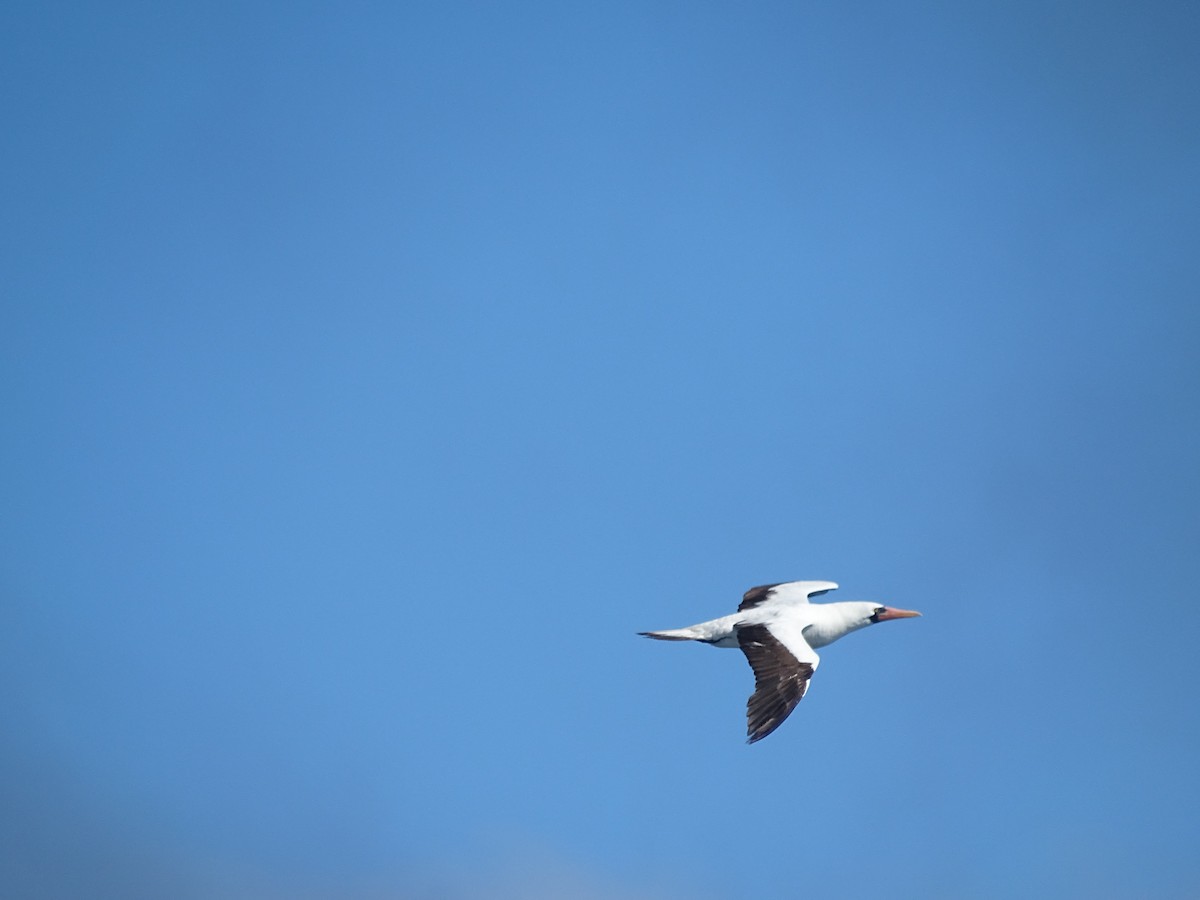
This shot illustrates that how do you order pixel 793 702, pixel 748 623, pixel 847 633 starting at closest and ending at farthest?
pixel 793 702
pixel 748 623
pixel 847 633

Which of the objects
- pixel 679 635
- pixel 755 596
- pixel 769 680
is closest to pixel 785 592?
pixel 755 596

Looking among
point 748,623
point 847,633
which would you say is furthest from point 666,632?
point 847,633

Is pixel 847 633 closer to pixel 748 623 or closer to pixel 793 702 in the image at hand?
pixel 748 623

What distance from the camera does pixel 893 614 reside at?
36.4 metres

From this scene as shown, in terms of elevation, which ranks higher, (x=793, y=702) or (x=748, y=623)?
(x=748, y=623)

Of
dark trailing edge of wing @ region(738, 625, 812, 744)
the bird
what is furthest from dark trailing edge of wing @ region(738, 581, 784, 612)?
dark trailing edge of wing @ region(738, 625, 812, 744)

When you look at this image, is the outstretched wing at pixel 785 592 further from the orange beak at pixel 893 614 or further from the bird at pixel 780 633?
the orange beak at pixel 893 614

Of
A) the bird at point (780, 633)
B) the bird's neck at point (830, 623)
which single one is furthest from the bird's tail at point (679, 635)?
the bird's neck at point (830, 623)

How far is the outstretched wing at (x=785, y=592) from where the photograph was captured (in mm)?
36281

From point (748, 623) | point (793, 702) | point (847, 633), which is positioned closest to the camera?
point (793, 702)

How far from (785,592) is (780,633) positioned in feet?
15.5

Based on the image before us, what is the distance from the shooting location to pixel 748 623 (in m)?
33.3

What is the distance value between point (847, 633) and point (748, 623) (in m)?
3.80

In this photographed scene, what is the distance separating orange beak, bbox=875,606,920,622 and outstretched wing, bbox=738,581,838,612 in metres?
1.81
